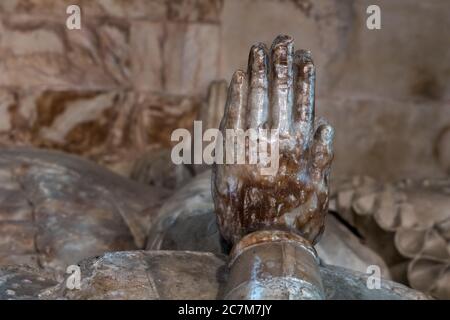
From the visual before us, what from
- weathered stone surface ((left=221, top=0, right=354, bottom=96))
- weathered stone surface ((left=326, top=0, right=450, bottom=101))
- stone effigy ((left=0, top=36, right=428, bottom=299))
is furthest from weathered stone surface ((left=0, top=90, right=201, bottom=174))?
stone effigy ((left=0, top=36, right=428, bottom=299))

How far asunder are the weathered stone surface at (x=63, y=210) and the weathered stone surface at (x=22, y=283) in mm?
413

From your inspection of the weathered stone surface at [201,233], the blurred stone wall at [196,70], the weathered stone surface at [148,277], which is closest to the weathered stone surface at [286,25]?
the blurred stone wall at [196,70]

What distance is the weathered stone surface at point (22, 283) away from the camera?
135 cm

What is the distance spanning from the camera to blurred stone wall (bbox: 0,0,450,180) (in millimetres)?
2730

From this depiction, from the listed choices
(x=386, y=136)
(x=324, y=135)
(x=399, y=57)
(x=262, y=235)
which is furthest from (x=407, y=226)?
(x=262, y=235)

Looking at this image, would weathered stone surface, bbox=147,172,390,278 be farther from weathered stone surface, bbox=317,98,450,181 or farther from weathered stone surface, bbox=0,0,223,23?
weathered stone surface, bbox=0,0,223,23

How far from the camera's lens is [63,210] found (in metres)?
2.08

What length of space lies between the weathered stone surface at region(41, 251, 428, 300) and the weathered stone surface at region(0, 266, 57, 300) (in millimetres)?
53

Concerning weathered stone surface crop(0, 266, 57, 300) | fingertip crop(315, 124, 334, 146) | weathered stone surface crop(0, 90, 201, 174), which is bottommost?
weathered stone surface crop(0, 266, 57, 300)

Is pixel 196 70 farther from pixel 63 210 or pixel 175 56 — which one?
pixel 63 210

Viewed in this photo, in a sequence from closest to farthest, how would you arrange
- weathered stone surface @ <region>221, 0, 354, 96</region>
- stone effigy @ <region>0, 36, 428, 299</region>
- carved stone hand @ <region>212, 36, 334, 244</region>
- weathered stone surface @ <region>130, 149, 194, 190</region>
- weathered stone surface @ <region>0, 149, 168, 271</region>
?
stone effigy @ <region>0, 36, 428, 299</region> < carved stone hand @ <region>212, 36, 334, 244</region> < weathered stone surface @ <region>0, 149, 168, 271</region> < weathered stone surface @ <region>130, 149, 194, 190</region> < weathered stone surface @ <region>221, 0, 354, 96</region>
